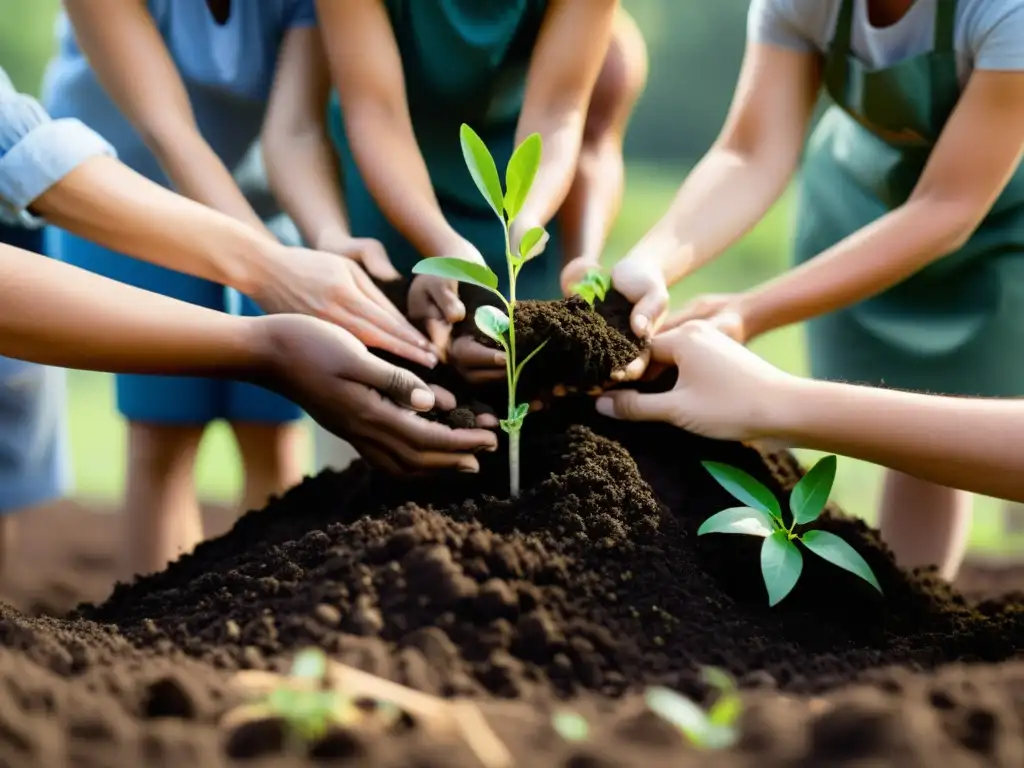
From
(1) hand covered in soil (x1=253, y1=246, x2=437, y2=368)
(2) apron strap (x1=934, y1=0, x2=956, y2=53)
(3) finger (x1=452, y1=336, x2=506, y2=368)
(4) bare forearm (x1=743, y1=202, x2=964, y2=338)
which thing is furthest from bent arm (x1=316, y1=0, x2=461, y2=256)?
(2) apron strap (x1=934, y1=0, x2=956, y2=53)

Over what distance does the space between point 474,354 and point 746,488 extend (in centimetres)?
31

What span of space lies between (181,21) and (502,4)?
497mm

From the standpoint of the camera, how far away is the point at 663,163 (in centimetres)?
509

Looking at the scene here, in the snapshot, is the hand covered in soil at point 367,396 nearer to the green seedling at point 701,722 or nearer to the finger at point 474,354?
the finger at point 474,354

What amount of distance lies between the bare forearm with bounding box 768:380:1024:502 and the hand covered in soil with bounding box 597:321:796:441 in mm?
20

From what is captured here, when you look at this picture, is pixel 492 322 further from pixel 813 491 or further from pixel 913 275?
pixel 913 275

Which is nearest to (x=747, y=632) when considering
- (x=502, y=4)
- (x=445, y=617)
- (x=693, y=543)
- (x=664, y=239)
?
(x=693, y=543)

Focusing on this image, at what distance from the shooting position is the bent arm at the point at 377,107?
1.29 metres

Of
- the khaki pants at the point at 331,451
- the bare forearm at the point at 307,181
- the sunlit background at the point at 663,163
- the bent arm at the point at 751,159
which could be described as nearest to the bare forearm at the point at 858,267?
the bent arm at the point at 751,159

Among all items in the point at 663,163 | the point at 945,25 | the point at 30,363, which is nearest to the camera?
the point at 945,25

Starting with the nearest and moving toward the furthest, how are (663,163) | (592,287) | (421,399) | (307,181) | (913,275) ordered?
(421,399) → (592,287) → (307,181) → (913,275) → (663,163)

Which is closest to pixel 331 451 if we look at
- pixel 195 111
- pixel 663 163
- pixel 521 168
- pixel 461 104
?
pixel 195 111

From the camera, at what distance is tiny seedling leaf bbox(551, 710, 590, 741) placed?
1.91ft

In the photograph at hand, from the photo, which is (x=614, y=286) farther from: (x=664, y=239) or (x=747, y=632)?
(x=747, y=632)
